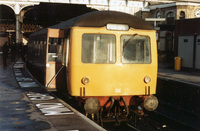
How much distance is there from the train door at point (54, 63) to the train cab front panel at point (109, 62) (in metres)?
1.31

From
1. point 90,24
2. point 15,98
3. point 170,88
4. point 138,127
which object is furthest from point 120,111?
point 170,88

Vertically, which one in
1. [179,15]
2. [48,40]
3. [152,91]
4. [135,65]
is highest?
[179,15]

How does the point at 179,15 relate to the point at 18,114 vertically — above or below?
above

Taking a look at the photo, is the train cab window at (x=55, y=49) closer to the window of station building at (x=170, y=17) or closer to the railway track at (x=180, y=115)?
the railway track at (x=180, y=115)

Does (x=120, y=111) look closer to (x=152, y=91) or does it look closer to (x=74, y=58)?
(x=152, y=91)

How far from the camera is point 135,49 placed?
812 centimetres

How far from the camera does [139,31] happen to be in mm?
8211

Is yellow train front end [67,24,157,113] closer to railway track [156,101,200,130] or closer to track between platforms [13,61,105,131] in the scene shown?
track between platforms [13,61,105,131]

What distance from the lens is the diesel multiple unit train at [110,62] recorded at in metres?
7.79

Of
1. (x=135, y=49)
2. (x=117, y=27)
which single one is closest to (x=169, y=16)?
(x=135, y=49)

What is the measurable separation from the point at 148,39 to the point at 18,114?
13.1 ft

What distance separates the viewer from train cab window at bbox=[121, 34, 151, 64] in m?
8.06

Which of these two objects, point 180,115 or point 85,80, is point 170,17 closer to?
point 180,115

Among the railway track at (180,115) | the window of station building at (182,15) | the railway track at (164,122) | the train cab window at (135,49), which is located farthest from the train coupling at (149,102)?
the window of station building at (182,15)
